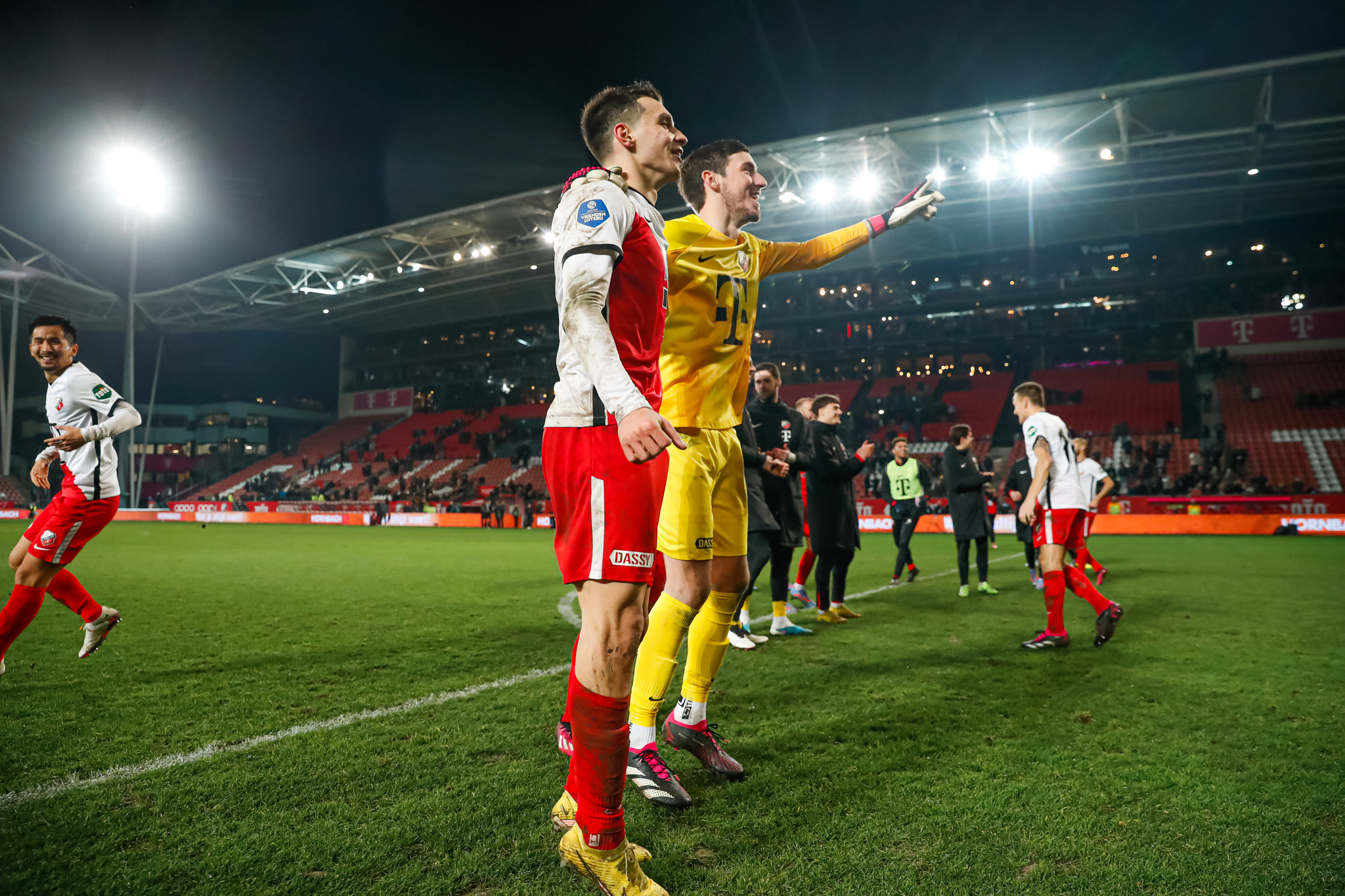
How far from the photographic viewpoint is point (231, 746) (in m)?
3.01

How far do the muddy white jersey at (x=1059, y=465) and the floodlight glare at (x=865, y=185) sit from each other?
64.5 feet

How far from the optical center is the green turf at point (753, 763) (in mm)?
2006

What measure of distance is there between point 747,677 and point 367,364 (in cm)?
4996

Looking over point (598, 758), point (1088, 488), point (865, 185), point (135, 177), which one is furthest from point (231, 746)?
point (135, 177)

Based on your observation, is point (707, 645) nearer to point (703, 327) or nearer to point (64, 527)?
point (703, 327)

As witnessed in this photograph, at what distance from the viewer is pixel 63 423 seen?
4.36 meters

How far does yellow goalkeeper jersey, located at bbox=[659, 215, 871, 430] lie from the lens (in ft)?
9.77

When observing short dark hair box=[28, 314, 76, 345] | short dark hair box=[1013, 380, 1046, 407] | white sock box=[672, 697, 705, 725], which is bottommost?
white sock box=[672, 697, 705, 725]

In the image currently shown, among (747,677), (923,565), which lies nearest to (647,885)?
(747,677)

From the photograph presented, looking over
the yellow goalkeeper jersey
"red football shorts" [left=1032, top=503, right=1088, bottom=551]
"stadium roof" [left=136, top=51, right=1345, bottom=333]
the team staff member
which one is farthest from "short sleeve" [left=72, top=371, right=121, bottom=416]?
"stadium roof" [left=136, top=51, right=1345, bottom=333]

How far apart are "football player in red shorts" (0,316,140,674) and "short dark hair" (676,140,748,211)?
3345mm

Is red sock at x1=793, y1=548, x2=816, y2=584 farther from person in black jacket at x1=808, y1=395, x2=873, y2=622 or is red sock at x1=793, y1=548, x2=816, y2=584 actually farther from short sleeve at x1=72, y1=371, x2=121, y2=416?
short sleeve at x1=72, y1=371, x2=121, y2=416

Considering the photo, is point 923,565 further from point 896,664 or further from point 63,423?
point 63,423

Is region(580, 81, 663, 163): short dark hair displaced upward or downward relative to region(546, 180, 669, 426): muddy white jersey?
upward
